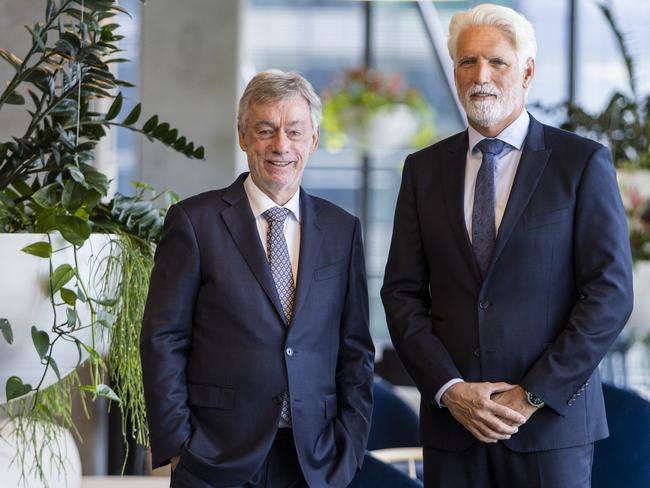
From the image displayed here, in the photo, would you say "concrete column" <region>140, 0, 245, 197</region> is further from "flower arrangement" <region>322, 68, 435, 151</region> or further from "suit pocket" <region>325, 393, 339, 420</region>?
"suit pocket" <region>325, 393, 339, 420</region>

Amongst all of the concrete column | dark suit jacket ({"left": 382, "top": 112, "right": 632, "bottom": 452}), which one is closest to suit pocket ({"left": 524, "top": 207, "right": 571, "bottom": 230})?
dark suit jacket ({"left": 382, "top": 112, "right": 632, "bottom": 452})

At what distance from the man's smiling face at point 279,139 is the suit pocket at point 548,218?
504 millimetres

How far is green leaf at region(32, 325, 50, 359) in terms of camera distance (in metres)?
2.16

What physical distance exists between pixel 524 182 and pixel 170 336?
828mm

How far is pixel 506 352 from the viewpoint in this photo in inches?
90.6

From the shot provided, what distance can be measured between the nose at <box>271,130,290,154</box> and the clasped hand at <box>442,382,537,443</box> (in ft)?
2.03

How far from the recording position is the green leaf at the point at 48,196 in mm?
2287

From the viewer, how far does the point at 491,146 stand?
239 cm

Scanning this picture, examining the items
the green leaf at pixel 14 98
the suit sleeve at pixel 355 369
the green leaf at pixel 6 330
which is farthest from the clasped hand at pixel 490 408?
the green leaf at pixel 14 98

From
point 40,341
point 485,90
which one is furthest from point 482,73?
point 40,341

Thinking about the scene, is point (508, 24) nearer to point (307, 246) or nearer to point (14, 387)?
point (307, 246)

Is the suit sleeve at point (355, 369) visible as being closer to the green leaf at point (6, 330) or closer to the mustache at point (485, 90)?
the mustache at point (485, 90)

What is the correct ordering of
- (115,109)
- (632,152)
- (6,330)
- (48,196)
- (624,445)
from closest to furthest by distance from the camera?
(6,330), (48,196), (115,109), (624,445), (632,152)

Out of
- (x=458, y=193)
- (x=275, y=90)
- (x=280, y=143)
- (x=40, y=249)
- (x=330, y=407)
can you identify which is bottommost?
(x=330, y=407)
